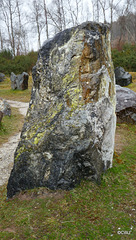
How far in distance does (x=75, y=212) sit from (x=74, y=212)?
0.01 m

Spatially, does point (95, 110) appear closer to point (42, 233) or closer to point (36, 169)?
point (36, 169)

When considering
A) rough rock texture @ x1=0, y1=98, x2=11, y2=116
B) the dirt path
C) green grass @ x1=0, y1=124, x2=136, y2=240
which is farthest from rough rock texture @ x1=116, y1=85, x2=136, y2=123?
rough rock texture @ x1=0, y1=98, x2=11, y2=116

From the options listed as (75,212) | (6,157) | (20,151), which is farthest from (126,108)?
(75,212)

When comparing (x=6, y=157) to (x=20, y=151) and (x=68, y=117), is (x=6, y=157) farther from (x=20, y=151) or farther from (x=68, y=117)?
(x=68, y=117)

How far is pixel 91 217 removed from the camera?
2.54 metres

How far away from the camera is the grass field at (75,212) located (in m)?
2.33

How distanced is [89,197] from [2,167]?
253cm

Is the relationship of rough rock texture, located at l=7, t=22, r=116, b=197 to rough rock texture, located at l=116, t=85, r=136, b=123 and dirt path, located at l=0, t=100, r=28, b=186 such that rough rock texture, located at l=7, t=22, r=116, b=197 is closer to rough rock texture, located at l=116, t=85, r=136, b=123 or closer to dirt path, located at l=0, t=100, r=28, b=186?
dirt path, located at l=0, t=100, r=28, b=186

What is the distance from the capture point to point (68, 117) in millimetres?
3000

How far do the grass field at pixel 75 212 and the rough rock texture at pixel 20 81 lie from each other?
13.4 m

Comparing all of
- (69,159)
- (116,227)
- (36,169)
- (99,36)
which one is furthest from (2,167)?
(99,36)

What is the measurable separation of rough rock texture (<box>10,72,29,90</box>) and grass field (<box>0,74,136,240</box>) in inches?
528

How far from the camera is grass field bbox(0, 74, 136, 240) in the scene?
233cm

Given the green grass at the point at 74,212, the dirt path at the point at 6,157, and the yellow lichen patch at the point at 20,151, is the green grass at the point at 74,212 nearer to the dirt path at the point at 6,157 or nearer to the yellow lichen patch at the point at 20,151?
the yellow lichen patch at the point at 20,151
